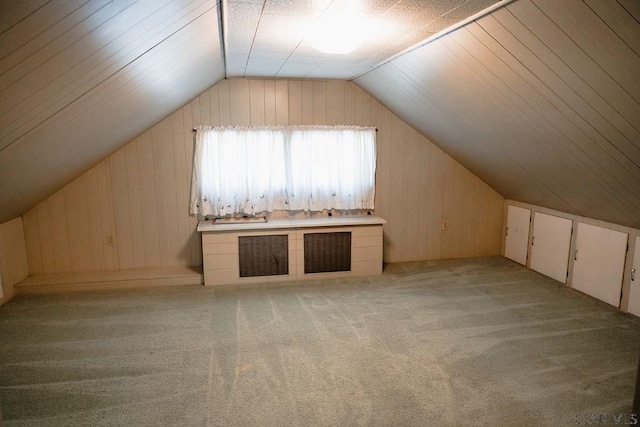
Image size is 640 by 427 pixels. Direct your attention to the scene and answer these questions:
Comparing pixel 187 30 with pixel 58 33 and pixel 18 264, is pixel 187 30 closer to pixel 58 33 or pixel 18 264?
pixel 58 33

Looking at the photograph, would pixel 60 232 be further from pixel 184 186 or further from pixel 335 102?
pixel 335 102

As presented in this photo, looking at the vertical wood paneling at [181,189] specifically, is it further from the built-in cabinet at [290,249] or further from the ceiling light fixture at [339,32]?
the ceiling light fixture at [339,32]

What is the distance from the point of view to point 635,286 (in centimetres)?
353

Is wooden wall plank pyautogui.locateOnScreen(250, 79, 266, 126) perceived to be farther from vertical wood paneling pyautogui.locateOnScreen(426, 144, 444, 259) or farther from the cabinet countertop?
vertical wood paneling pyautogui.locateOnScreen(426, 144, 444, 259)

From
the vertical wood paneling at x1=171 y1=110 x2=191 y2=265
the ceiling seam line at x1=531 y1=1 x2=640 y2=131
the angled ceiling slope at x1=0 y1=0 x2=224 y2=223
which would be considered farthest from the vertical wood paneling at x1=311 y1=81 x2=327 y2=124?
the ceiling seam line at x1=531 y1=1 x2=640 y2=131

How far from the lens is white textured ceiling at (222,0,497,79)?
2.21m

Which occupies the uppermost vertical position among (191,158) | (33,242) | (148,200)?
(191,158)

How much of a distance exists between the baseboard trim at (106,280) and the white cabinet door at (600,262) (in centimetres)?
382

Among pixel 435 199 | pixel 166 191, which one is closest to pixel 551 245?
pixel 435 199

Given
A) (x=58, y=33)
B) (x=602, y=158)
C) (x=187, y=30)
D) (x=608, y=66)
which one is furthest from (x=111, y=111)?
(x=602, y=158)

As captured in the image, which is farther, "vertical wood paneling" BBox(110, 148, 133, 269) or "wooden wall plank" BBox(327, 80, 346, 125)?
"wooden wall plank" BBox(327, 80, 346, 125)

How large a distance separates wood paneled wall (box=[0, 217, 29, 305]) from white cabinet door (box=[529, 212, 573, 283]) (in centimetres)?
544

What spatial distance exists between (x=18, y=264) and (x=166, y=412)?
292 cm

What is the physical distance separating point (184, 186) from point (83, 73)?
2666mm
